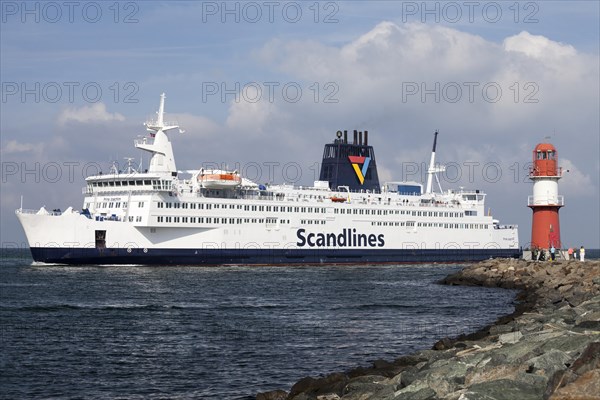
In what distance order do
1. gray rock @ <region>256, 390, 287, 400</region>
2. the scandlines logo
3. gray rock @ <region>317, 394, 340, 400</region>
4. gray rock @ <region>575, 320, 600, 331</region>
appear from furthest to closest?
the scandlines logo, gray rock @ <region>575, 320, 600, 331</region>, gray rock @ <region>256, 390, 287, 400</region>, gray rock @ <region>317, 394, 340, 400</region>

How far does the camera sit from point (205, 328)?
2309cm

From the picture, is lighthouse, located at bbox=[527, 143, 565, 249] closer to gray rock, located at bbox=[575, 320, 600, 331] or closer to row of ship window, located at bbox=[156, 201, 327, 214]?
row of ship window, located at bbox=[156, 201, 327, 214]

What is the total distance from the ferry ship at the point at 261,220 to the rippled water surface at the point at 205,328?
6560mm

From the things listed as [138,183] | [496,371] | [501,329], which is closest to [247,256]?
[138,183]

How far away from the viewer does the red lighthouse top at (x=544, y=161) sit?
55.6 m

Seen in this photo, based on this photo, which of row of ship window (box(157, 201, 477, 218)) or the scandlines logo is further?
the scandlines logo

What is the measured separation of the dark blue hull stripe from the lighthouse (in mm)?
9705

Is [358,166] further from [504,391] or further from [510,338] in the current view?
[504,391]

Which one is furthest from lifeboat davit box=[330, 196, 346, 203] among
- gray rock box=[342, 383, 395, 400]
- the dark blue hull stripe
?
gray rock box=[342, 383, 395, 400]

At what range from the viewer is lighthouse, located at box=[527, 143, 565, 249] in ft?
181

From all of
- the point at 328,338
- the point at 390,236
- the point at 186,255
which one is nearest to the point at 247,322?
the point at 328,338

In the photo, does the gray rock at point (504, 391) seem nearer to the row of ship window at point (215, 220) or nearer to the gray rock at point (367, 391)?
the gray rock at point (367, 391)

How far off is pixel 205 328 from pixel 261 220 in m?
31.6

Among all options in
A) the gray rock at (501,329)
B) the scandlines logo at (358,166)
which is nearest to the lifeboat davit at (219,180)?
the scandlines logo at (358,166)
